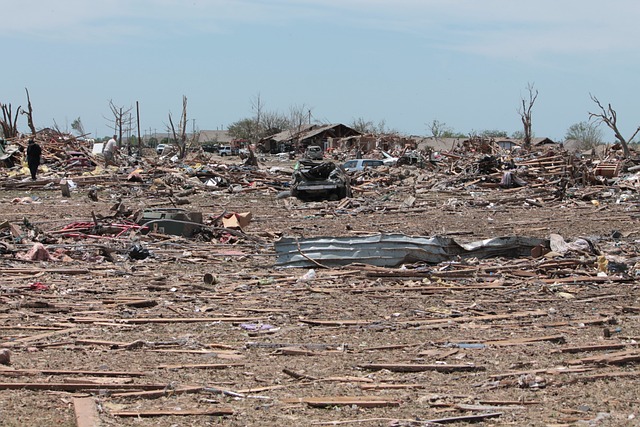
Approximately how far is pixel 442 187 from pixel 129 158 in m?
16.0

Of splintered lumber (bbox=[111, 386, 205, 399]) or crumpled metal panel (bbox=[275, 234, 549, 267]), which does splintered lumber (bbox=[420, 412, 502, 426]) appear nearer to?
splintered lumber (bbox=[111, 386, 205, 399])

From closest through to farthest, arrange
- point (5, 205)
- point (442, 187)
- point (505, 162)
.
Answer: point (5, 205) → point (442, 187) → point (505, 162)

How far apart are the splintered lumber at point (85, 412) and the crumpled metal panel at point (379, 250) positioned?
671cm

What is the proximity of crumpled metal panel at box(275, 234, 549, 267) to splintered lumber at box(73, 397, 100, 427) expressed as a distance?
671 centimetres

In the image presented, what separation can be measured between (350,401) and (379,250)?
6.59 meters

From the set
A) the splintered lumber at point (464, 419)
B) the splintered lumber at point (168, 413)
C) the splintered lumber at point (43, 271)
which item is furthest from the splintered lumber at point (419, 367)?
the splintered lumber at point (43, 271)

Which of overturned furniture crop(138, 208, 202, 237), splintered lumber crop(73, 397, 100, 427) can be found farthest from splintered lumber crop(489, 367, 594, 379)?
overturned furniture crop(138, 208, 202, 237)

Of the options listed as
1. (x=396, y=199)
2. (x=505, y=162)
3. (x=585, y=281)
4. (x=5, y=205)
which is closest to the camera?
(x=585, y=281)

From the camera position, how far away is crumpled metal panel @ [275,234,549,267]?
41.1ft

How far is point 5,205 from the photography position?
24969mm

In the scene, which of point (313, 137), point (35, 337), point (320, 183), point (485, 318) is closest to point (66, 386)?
point (35, 337)

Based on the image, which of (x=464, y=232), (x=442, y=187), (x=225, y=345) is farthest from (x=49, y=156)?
(x=225, y=345)

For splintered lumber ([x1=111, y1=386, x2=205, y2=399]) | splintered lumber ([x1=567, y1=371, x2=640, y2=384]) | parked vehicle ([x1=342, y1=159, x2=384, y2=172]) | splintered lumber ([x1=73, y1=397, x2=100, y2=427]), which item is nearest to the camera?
splintered lumber ([x1=73, y1=397, x2=100, y2=427])

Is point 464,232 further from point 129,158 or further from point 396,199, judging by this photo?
point 129,158
